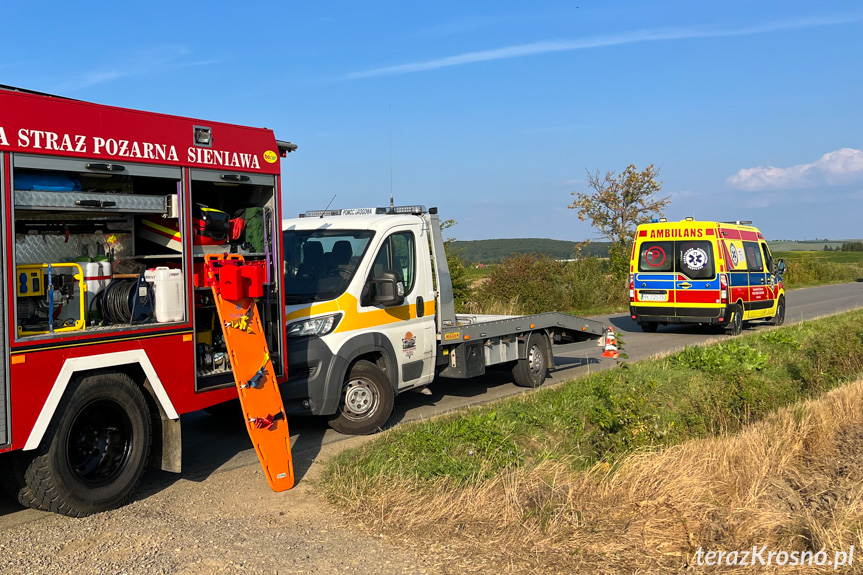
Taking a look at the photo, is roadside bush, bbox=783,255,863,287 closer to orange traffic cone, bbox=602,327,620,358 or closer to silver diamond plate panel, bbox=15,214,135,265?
orange traffic cone, bbox=602,327,620,358

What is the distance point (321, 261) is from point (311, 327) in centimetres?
96

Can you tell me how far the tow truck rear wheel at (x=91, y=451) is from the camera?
18.8 feet

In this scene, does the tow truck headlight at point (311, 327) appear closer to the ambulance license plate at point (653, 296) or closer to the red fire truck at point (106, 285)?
the red fire truck at point (106, 285)

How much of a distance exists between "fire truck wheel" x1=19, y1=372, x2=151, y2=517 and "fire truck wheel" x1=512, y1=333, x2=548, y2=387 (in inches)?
233

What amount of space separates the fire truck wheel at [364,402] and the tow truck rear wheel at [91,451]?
7.90ft

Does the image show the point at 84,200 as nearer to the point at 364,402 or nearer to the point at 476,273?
the point at 364,402

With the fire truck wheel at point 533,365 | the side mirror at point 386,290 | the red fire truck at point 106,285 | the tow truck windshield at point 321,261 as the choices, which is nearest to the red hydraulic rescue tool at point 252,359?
the red fire truck at point 106,285

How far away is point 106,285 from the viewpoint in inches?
254

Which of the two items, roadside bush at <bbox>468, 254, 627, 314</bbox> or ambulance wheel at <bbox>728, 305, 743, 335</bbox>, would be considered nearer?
ambulance wheel at <bbox>728, 305, 743, 335</bbox>

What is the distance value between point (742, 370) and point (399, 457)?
6155 mm

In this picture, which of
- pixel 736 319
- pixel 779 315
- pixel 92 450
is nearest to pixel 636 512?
pixel 92 450

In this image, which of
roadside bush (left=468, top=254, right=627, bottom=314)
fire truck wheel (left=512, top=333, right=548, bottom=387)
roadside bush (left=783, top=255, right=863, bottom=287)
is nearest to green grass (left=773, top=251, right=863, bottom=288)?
roadside bush (left=783, top=255, right=863, bottom=287)

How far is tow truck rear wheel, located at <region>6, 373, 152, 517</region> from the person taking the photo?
5.73 metres

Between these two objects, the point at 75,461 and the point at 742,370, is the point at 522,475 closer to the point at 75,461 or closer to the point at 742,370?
the point at 75,461
